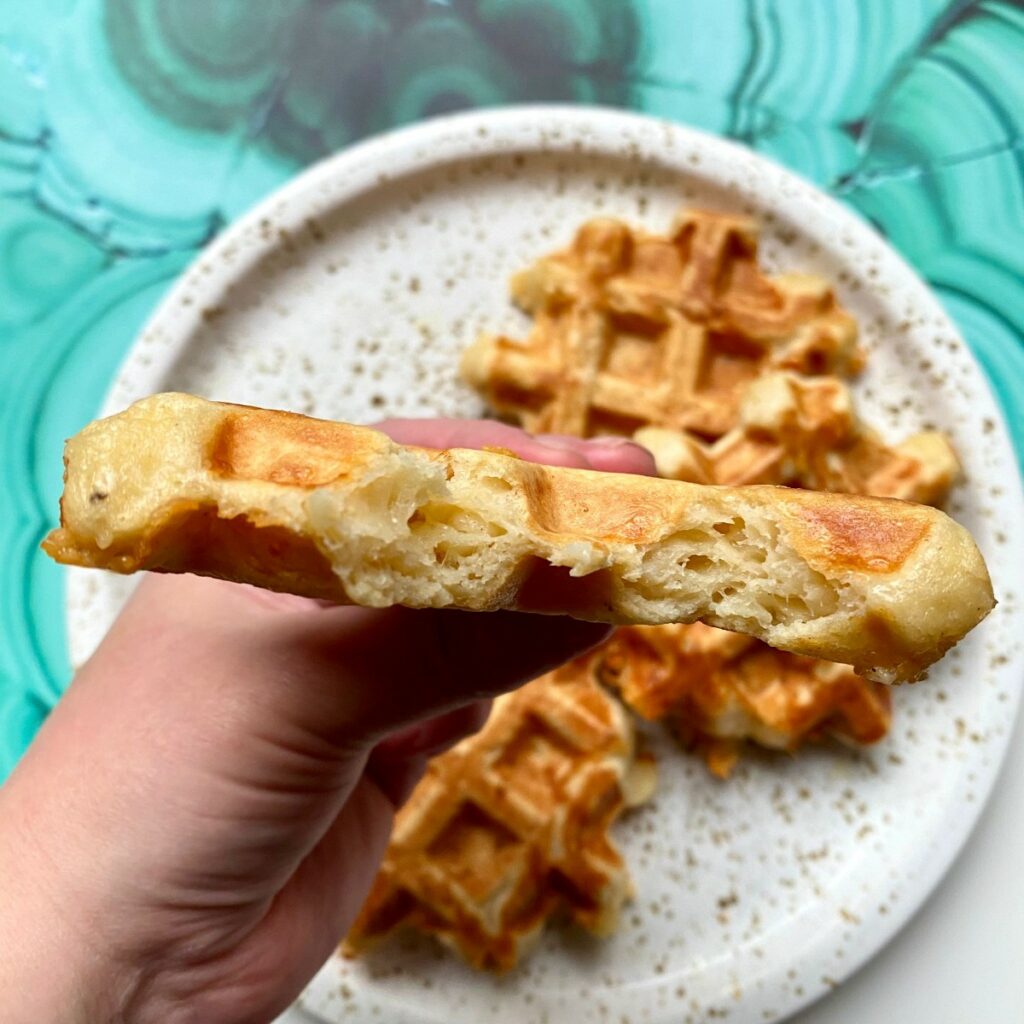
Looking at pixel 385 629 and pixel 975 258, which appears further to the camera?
pixel 975 258

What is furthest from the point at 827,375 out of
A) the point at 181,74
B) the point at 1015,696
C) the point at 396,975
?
the point at 181,74

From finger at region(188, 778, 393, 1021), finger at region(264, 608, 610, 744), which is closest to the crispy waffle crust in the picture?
finger at region(264, 608, 610, 744)

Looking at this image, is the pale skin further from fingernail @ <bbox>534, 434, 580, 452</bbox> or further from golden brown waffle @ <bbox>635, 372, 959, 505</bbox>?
golden brown waffle @ <bbox>635, 372, 959, 505</bbox>

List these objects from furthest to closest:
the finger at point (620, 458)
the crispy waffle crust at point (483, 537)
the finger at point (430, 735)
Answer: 1. the finger at point (430, 735)
2. the finger at point (620, 458)
3. the crispy waffle crust at point (483, 537)

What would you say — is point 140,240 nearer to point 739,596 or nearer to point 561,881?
point 561,881

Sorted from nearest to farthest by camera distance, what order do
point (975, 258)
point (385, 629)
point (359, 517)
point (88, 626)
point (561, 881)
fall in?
point (359, 517) → point (385, 629) → point (561, 881) → point (88, 626) → point (975, 258)

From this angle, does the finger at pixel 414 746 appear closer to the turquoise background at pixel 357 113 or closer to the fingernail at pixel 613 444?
the fingernail at pixel 613 444

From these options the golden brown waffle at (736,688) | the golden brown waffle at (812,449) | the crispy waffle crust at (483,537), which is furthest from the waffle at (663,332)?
the crispy waffle crust at (483,537)
